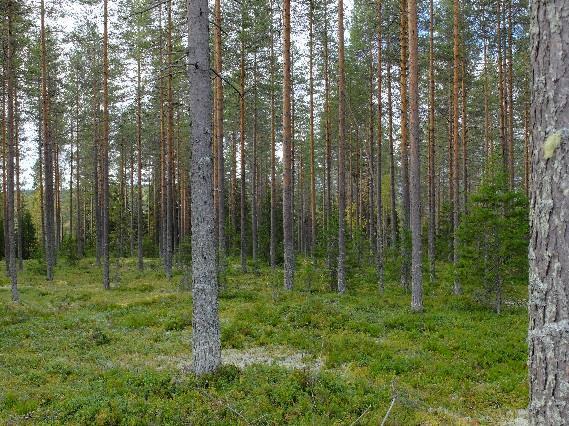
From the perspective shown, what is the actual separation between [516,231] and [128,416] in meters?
12.3

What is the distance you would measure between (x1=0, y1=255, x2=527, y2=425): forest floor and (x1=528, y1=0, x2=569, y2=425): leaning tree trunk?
3661 mm

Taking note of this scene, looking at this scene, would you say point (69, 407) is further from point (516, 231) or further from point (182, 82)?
point (182, 82)

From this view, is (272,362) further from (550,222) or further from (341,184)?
(341,184)

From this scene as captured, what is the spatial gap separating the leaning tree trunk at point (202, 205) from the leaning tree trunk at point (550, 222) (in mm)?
5786

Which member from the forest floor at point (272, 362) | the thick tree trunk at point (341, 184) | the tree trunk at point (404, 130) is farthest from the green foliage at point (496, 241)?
the thick tree trunk at point (341, 184)

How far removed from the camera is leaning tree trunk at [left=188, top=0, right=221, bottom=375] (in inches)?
290

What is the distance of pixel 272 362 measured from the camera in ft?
27.0

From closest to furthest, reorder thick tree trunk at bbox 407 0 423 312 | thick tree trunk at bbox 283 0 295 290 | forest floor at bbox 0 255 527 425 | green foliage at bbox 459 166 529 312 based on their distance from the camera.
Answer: forest floor at bbox 0 255 527 425, thick tree trunk at bbox 407 0 423 312, green foliage at bbox 459 166 529 312, thick tree trunk at bbox 283 0 295 290

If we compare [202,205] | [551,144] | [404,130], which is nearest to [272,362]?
[202,205]

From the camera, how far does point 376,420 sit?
226 inches

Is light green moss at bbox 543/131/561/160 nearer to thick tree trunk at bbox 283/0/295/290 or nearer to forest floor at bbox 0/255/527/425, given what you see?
forest floor at bbox 0/255/527/425

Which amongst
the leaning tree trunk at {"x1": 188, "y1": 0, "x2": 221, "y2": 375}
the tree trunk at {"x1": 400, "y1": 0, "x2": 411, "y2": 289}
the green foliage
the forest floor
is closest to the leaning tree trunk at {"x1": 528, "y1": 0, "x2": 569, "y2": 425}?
the forest floor

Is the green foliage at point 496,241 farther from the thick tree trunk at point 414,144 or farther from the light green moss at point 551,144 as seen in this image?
the light green moss at point 551,144

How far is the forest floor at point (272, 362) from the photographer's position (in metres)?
6.12
